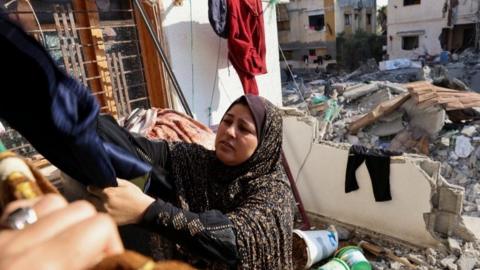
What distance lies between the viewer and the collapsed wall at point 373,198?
377cm

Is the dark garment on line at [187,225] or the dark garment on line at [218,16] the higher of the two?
the dark garment on line at [218,16]

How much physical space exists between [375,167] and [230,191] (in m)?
2.68

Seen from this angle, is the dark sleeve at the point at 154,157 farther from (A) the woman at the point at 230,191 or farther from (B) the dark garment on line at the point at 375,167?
(B) the dark garment on line at the point at 375,167

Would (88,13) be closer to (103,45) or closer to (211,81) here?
(103,45)

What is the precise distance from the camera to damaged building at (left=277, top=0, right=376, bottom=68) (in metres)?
22.8

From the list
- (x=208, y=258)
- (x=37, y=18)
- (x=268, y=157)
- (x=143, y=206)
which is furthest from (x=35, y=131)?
(x=37, y=18)

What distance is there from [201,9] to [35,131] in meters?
3.75

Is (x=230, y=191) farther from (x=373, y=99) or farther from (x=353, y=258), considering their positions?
(x=373, y=99)

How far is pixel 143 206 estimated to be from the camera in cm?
112

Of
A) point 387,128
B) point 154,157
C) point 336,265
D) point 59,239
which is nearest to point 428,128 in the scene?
point 387,128

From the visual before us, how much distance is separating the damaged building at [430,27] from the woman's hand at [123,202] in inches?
961

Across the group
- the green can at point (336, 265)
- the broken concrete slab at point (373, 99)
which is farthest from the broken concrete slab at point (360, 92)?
the green can at point (336, 265)

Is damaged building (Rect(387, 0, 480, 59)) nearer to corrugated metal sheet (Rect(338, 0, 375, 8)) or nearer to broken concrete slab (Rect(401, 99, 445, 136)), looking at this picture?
corrugated metal sheet (Rect(338, 0, 375, 8))

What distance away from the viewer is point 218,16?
387 cm
